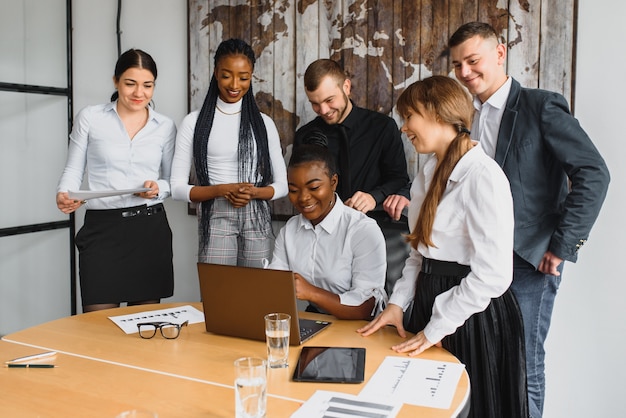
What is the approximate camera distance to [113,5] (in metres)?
3.62

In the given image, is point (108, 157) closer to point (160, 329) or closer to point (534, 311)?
point (160, 329)

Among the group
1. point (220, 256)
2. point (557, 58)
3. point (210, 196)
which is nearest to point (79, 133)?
point (210, 196)

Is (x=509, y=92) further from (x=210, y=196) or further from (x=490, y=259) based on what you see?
(x=210, y=196)

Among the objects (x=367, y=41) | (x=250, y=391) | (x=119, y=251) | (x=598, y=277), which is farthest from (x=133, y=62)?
(x=598, y=277)

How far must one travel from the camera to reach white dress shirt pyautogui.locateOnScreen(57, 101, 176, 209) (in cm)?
259

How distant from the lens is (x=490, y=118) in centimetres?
218

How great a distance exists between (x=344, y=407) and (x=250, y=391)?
21 cm

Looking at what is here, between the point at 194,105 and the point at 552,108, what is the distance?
78.5 inches

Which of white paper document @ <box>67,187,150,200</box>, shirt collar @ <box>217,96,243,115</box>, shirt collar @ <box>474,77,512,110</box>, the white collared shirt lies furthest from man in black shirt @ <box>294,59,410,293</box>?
white paper document @ <box>67,187,150,200</box>

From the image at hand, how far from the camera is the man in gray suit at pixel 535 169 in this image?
1.94 m

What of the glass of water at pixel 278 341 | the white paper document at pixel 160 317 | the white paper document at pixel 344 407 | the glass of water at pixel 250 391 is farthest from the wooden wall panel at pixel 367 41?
the glass of water at pixel 250 391

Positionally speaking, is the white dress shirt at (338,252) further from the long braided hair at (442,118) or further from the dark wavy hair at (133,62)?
the dark wavy hair at (133,62)

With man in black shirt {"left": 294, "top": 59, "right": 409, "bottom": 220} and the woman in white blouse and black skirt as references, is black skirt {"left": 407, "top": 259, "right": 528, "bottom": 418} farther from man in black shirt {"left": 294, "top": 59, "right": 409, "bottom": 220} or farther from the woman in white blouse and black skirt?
the woman in white blouse and black skirt

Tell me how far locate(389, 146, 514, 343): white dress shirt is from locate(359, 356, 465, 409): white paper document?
0.12 m
